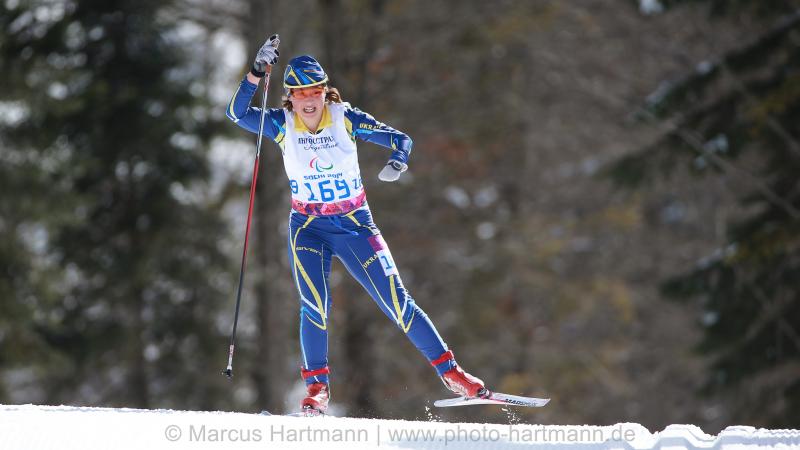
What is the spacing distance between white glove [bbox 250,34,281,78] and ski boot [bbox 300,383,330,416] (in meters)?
1.85

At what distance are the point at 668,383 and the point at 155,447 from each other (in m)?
19.1

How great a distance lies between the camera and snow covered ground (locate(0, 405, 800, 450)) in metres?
4.89

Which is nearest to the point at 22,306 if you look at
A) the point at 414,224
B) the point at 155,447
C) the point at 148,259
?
the point at 148,259

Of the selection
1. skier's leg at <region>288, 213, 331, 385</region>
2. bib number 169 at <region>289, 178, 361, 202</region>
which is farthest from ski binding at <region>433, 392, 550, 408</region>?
bib number 169 at <region>289, 178, 361, 202</region>

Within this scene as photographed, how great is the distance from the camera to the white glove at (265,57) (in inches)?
245

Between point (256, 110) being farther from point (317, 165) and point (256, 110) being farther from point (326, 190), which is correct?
point (326, 190)

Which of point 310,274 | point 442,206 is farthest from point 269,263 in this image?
point 310,274

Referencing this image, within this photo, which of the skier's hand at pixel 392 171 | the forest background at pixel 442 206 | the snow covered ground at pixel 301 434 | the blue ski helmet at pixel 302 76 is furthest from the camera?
the forest background at pixel 442 206

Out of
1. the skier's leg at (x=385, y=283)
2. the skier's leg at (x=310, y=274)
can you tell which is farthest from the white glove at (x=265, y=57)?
the skier's leg at (x=385, y=283)

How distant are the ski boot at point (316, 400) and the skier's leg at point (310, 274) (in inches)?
10.1

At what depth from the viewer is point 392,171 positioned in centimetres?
606

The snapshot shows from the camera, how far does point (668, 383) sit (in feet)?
73.9

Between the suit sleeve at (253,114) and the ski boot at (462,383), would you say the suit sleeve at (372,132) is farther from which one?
the ski boot at (462,383)

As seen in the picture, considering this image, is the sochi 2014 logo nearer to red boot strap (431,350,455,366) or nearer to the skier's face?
the skier's face
